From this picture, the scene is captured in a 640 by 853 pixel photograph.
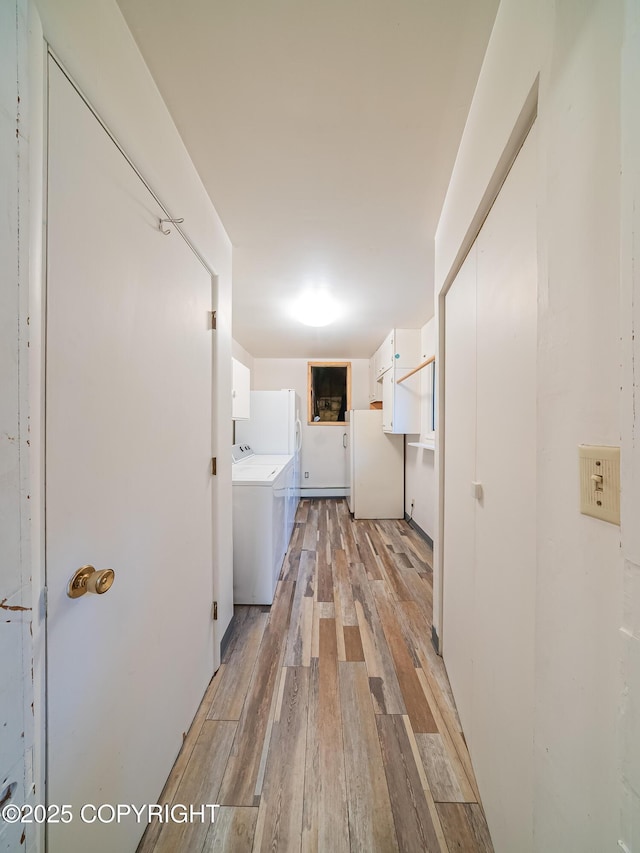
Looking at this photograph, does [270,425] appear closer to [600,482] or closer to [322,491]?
[322,491]

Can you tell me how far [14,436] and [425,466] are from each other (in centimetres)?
316

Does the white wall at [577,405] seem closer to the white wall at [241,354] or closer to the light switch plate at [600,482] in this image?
the light switch plate at [600,482]

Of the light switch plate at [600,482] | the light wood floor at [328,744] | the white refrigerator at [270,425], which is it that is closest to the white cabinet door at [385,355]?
the white refrigerator at [270,425]

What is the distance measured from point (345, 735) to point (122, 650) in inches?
37.0

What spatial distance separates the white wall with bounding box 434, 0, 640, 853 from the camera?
0.39 meters

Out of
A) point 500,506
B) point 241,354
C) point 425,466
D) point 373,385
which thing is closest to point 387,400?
point 425,466

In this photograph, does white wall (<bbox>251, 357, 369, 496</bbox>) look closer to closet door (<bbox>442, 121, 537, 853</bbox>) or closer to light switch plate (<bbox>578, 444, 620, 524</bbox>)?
closet door (<bbox>442, 121, 537, 853</bbox>)

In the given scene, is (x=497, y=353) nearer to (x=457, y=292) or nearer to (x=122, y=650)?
(x=457, y=292)

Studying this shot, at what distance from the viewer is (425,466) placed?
122 inches

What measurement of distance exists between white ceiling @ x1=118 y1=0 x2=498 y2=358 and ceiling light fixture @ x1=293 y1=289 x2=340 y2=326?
0.54m

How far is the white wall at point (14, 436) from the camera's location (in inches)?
16.0

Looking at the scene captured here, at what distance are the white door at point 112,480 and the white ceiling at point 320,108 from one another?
42cm

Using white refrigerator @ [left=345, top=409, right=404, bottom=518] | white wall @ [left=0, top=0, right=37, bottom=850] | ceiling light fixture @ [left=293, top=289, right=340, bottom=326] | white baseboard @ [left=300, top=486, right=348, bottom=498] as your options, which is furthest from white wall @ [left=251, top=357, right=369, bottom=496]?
A: white wall @ [left=0, top=0, right=37, bottom=850]

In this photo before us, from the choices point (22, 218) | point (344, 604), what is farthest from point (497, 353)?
point (344, 604)
